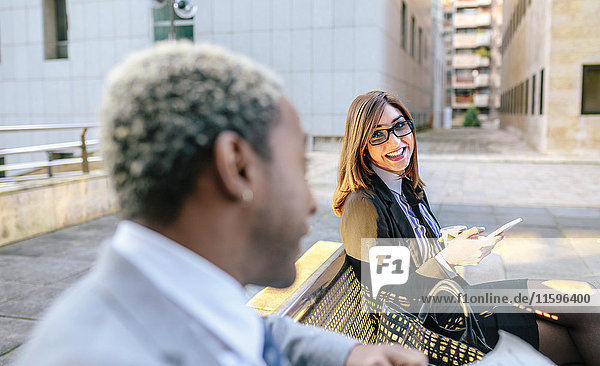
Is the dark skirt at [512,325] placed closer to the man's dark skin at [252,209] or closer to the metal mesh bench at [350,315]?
the metal mesh bench at [350,315]

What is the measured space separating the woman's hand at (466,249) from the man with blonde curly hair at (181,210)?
1793mm

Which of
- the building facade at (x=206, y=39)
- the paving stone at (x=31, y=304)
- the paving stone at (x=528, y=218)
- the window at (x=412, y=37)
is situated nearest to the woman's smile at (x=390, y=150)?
the paving stone at (x=31, y=304)

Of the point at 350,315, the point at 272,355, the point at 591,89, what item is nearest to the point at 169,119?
the point at 272,355

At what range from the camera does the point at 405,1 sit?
2872cm

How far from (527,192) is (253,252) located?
427 inches

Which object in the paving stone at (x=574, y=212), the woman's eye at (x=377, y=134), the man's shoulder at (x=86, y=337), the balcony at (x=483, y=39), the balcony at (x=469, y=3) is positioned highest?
the balcony at (x=469, y=3)

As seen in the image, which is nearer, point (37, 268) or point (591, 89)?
point (37, 268)

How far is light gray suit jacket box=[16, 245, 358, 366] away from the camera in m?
0.75

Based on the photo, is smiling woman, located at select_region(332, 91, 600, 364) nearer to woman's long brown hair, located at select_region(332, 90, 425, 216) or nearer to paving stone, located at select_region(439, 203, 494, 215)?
woman's long brown hair, located at select_region(332, 90, 425, 216)

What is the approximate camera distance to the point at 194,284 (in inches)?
34.6

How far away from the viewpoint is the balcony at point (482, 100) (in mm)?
86938

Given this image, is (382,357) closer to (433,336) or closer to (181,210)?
(181,210)

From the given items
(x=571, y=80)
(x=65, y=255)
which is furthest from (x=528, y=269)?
(x=571, y=80)

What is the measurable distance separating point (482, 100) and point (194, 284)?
91436 millimetres
